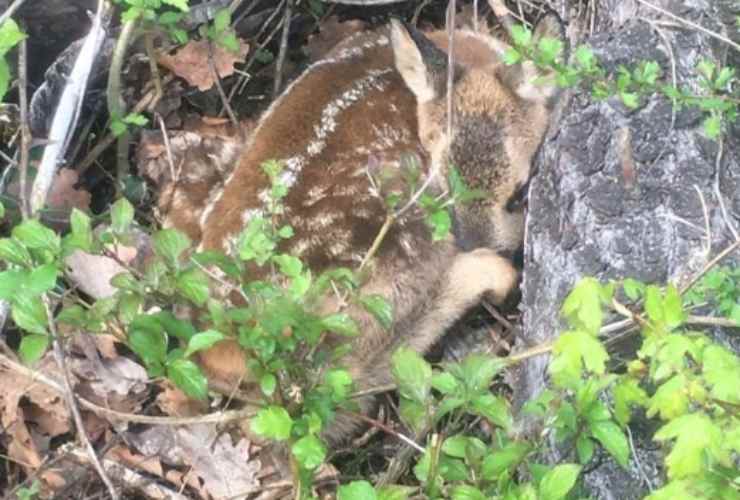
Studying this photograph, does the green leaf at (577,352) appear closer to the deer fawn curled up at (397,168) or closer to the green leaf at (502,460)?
the green leaf at (502,460)

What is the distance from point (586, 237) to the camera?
11.8 feet

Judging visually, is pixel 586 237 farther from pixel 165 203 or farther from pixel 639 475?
pixel 165 203

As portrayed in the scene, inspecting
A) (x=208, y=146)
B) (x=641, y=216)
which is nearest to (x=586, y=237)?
(x=641, y=216)

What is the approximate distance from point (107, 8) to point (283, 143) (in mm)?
817

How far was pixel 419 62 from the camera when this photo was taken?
4.42 metres

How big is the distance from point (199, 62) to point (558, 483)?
10.1ft

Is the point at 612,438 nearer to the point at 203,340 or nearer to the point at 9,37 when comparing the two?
the point at 203,340

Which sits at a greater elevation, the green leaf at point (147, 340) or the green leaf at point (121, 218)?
the green leaf at point (121, 218)

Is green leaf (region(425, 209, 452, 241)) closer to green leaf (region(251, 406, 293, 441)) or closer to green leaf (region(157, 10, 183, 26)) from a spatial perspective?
green leaf (region(251, 406, 293, 441))

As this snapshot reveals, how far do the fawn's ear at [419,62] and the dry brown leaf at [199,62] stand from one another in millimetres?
845

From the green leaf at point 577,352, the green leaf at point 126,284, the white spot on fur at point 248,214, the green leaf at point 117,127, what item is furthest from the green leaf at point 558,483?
the green leaf at point 117,127

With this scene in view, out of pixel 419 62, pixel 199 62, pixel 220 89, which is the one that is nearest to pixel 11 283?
pixel 419 62

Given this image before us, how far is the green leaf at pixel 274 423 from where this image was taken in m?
2.77

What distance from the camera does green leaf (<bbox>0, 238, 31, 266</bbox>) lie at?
2.73 meters
